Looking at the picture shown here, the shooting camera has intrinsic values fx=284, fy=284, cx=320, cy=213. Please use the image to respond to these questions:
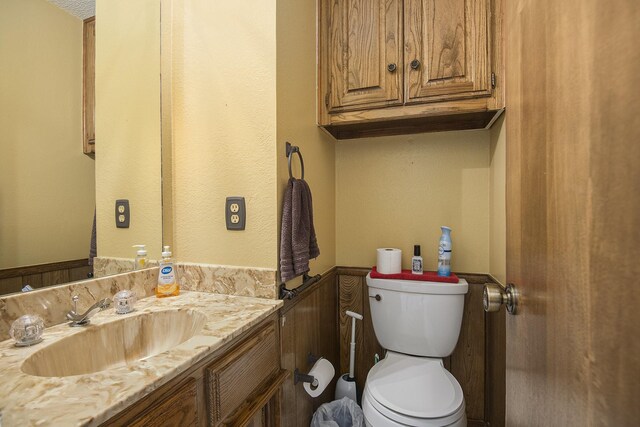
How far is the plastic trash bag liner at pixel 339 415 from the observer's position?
128 centimetres

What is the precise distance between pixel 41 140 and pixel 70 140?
79 mm

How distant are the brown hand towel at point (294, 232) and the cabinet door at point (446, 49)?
691 millimetres

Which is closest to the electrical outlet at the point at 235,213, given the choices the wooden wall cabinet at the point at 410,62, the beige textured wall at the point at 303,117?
the beige textured wall at the point at 303,117

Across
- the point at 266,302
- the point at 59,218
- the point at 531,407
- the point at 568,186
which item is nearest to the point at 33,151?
the point at 59,218

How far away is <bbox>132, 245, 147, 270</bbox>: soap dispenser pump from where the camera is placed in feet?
3.53

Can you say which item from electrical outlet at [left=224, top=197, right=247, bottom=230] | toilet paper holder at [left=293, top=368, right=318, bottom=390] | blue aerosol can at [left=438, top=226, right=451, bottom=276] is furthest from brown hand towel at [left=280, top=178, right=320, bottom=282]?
blue aerosol can at [left=438, top=226, right=451, bottom=276]

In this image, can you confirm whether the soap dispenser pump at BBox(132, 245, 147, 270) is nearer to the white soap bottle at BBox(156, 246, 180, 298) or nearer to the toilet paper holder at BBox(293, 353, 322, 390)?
the white soap bottle at BBox(156, 246, 180, 298)

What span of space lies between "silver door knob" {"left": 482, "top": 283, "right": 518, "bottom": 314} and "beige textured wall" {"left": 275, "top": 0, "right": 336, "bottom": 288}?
70 centimetres

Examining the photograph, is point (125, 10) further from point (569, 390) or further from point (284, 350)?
point (569, 390)

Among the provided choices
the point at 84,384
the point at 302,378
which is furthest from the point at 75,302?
the point at 302,378

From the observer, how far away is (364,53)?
135 cm

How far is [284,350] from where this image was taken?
1.07 metres

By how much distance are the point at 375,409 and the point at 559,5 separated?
49.5 inches

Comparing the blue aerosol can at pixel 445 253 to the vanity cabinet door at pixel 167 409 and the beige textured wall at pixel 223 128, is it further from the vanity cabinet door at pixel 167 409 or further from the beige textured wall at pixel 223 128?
the vanity cabinet door at pixel 167 409
